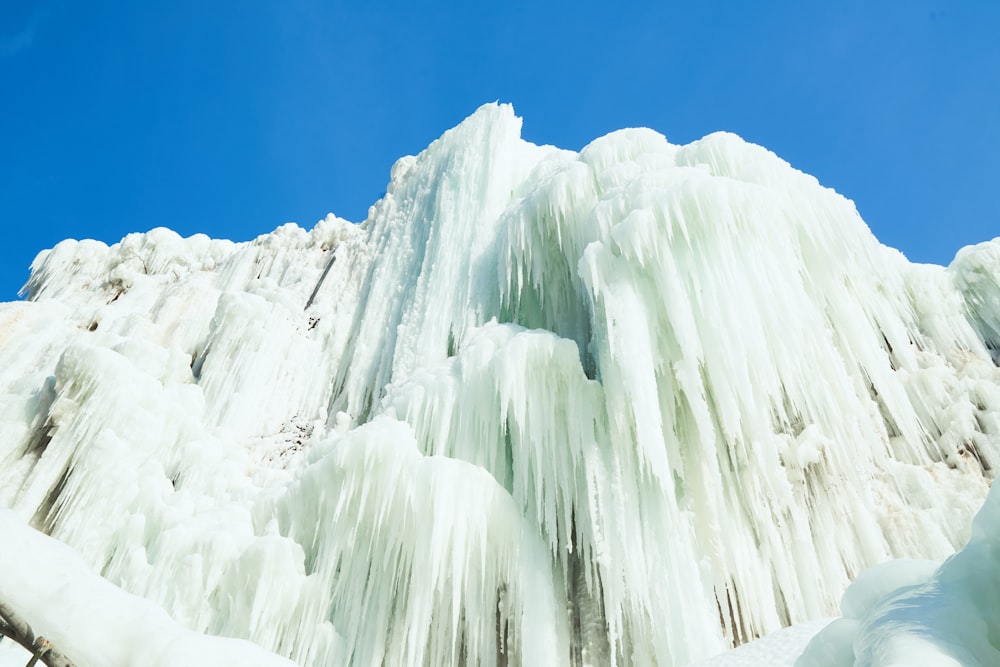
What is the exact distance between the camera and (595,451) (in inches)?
231

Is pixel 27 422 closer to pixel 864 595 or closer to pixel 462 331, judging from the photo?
pixel 462 331

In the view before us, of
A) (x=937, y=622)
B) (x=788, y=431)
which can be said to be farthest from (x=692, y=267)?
(x=937, y=622)

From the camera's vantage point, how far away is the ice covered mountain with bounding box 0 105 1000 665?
544 cm

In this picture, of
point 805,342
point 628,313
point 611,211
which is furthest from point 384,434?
point 805,342

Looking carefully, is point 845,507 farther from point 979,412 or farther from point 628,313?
point 628,313

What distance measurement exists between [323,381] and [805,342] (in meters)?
6.64

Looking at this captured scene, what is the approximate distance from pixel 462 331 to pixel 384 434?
8.95 ft

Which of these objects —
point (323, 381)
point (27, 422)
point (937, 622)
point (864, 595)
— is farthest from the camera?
point (323, 381)

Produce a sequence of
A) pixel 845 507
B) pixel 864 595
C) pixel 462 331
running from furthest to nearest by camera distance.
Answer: pixel 462 331 < pixel 845 507 < pixel 864 595

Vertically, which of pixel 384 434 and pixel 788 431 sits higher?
pixel 788 431

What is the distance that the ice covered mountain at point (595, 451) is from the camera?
544cm

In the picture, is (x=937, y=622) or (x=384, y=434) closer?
(x=937, y=622)

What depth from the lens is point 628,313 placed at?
6.18 m

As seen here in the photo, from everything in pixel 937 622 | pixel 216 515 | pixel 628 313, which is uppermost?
pixel 628 313
